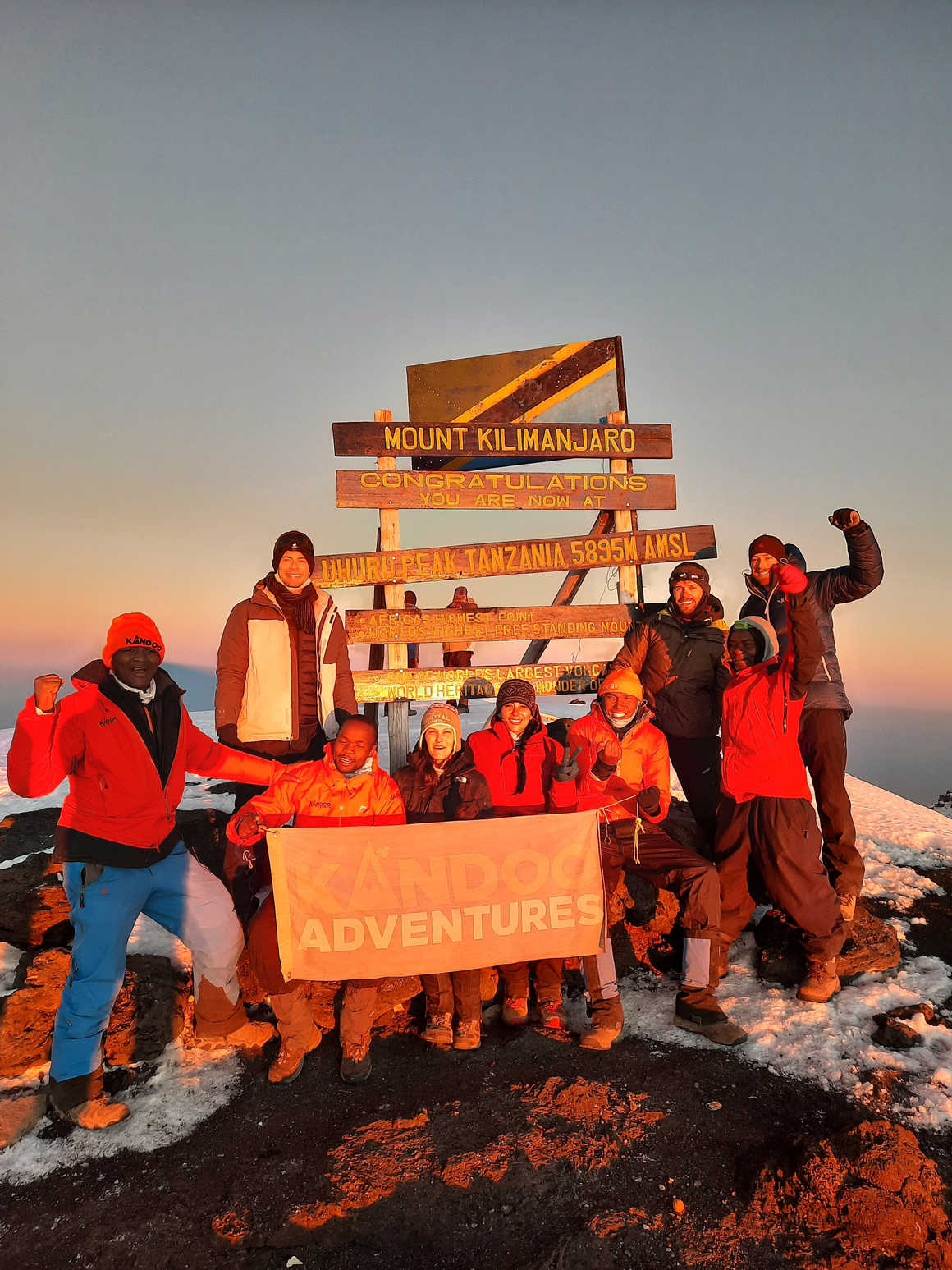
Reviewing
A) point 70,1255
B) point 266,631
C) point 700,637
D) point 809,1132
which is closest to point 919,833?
point 700,637

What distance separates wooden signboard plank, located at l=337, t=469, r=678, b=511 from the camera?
8.20m

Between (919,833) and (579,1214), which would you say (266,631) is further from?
(919,833)

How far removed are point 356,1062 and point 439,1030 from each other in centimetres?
64

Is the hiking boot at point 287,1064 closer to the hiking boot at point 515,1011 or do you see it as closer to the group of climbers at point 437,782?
the group of climbers at point 437,782

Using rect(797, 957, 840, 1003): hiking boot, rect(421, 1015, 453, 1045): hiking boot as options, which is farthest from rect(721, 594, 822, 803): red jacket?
rect(421, 1015, 453, 1045): hiking boot

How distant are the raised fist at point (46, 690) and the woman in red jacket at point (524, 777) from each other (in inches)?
108

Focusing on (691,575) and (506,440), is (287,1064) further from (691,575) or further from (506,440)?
(506,440)

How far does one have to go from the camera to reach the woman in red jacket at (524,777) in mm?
4926

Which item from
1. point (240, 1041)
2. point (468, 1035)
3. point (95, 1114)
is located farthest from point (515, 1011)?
point (95, 1114)

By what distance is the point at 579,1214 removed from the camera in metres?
3.16

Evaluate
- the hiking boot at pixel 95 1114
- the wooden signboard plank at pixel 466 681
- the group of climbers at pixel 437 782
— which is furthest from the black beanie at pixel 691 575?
the hiking boot at pixel 95 1114

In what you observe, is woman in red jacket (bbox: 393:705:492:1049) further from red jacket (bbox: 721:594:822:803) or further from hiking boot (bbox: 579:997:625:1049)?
red jacket (bbox: 721:594:822:803)

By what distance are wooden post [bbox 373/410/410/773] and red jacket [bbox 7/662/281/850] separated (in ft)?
12.5

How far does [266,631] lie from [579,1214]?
430 centimetres
